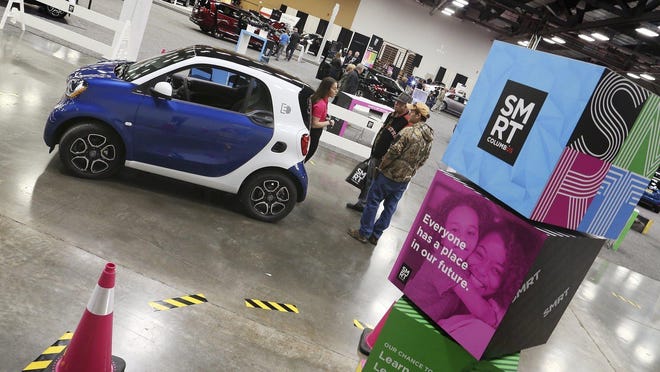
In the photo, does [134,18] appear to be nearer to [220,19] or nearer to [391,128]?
[391,128]

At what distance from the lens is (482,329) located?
7.99 ft

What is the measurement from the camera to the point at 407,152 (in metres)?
6.05

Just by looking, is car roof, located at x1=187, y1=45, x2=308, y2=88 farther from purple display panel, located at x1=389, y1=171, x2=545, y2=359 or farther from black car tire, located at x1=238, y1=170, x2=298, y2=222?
purple display panel, located at x1=389, y1=171, x2=545, y2=359

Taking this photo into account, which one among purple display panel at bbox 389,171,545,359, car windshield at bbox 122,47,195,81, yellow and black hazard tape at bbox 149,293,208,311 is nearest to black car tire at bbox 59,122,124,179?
car windshield at bbox 122,47,195,81

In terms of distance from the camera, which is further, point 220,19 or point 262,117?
point 220,19

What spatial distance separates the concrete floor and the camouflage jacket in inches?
44.9

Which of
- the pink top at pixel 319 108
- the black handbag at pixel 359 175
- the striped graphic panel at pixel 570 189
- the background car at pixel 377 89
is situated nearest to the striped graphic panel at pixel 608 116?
the striped graphic panel at pixel 570 189

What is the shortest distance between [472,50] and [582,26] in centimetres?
2075

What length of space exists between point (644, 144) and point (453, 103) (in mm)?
30039

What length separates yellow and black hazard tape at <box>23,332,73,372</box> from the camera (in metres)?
3.00

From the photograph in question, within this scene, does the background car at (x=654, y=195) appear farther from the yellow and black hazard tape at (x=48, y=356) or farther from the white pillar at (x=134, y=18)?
the yellow and black hazard tape at (x=48, y=356)

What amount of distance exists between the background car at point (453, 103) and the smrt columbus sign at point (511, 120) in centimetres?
2940

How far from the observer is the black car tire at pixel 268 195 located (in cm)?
604

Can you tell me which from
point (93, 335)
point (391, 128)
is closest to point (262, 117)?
point (391, 128)
